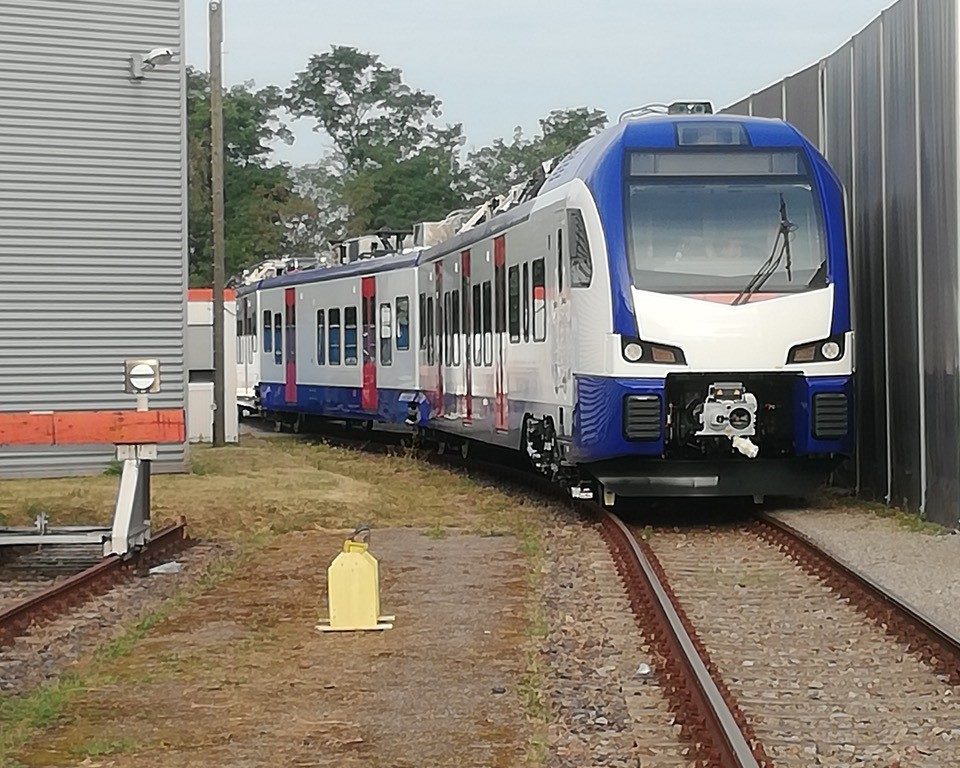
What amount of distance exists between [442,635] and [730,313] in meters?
5.15

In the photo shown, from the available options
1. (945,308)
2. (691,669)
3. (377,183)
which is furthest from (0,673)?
(377,183)

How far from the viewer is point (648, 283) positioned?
13.6 m

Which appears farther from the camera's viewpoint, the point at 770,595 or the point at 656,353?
the point at 656,353

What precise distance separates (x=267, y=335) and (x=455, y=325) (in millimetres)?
13470

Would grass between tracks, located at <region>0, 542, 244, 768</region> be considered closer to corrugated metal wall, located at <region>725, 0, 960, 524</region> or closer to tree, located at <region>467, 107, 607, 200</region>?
corrugated metal wall, located at <region>725, 0, 960, 524</region>

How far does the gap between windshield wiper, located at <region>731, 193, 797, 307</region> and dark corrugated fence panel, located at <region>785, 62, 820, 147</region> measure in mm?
4612

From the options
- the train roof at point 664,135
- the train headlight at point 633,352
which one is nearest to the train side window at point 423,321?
the train roof at point 664,135

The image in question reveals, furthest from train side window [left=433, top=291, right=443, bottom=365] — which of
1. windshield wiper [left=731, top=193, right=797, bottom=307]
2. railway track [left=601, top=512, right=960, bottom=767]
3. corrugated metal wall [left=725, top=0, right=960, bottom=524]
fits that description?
railway track [left=601, top=512, right=960, bottom=767]

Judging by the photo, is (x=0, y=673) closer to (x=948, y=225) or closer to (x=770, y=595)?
(x=770, y=595)

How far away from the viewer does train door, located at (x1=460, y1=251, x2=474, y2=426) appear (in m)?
19.7

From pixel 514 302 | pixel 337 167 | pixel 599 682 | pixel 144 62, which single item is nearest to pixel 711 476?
pixel 514 302

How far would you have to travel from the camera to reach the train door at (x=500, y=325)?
17547mm

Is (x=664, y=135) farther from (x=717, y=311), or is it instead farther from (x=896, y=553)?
(x=896, y=553)

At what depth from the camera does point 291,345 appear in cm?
3136
